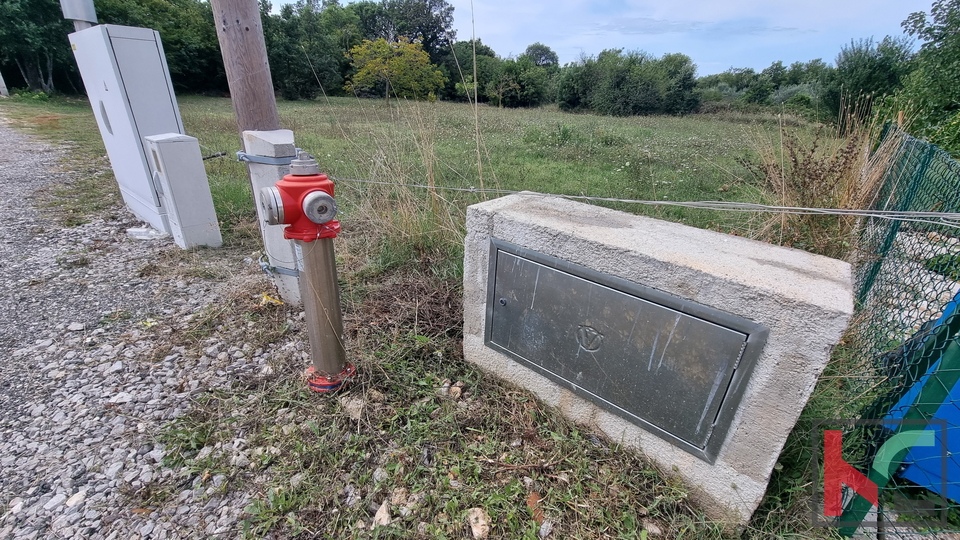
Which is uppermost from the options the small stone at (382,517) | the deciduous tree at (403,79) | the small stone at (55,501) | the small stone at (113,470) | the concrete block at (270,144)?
the deciduous tree at (403,79)

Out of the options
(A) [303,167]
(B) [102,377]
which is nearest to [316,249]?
(A) [303,167]

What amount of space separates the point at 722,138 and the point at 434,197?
11682 mm

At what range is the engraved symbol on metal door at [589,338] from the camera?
165 centimetres

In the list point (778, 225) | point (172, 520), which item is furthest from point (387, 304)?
point (778, 225)

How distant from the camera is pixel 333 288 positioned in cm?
190

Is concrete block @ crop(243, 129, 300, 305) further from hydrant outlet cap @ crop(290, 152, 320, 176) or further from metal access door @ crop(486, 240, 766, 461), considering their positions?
metal access door @ crop(486, 240, 766, 461)

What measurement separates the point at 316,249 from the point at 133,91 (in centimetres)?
337

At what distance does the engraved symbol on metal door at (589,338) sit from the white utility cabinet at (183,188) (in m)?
3.48

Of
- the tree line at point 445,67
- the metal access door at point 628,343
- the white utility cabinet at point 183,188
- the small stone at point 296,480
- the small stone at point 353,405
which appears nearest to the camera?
the metal access door at point 628,343

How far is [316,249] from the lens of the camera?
1.78 m

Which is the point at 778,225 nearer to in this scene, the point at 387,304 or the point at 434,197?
the point at 434,197

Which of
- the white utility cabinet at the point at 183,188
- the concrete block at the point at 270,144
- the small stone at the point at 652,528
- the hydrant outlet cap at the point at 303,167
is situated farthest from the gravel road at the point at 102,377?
the small stone at the point at 652,528

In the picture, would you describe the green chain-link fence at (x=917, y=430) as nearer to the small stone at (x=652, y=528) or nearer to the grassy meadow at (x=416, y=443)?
the grassy meadow at (x=416, y=443)

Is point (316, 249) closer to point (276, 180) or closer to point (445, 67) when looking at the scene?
point (276, 180)
